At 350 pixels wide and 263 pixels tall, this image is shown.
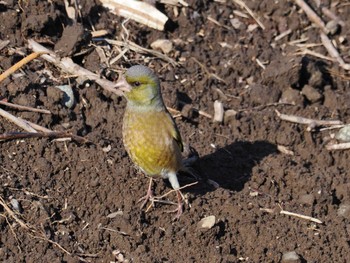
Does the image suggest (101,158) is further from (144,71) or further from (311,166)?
(311,166)

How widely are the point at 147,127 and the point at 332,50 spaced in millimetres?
3633

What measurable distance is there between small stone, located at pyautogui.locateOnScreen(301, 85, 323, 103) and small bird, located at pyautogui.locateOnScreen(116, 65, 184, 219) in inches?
95.5

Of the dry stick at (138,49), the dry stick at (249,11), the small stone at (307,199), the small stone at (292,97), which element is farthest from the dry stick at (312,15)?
the small stone at (307,199)

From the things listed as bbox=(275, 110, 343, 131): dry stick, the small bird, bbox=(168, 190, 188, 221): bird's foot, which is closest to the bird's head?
the small bird

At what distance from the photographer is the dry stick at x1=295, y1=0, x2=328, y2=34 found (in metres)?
10.1

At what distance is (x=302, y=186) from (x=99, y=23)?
2819 mm

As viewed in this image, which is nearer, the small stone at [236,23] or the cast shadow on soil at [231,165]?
the cast shadow on soil at [231,165]

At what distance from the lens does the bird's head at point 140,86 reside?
22.9 ft

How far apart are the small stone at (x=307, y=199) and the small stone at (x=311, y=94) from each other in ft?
5.44

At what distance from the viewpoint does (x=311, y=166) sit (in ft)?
27.2

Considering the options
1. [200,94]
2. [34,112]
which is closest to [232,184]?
[200,94]

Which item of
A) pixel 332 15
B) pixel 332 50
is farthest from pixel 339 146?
pixel 332 15

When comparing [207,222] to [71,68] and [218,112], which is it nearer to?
[218,112]

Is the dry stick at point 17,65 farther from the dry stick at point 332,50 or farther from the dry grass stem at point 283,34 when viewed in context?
the dry stick at point 332,50
